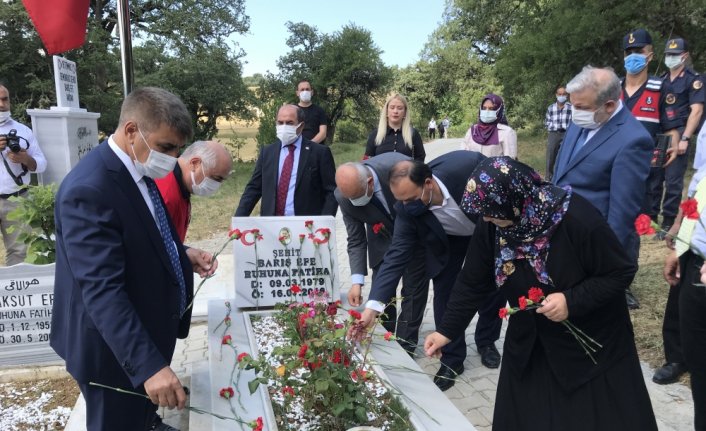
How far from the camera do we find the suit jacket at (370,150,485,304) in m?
3.07

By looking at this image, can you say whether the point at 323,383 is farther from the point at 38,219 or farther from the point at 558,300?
the point at 38,219

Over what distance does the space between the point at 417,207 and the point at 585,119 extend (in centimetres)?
106

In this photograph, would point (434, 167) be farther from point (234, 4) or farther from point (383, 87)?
point (383, 87)

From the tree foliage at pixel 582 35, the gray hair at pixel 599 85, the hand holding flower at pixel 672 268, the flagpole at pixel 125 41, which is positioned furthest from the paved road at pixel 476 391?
the tree foliage at pixel 582 35

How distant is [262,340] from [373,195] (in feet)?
4.00

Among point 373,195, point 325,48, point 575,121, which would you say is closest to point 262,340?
point 373,195

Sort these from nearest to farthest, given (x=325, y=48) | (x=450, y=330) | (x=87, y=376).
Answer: (x=87, y=376) → (x=450, y=330) → (x=325, y=48)

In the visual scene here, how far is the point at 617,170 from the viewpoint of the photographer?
285cm

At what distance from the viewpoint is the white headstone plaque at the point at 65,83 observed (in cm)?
482

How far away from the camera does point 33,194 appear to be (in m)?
3.74

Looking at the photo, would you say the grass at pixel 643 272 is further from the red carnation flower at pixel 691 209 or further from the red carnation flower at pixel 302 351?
the red carnation flower at pixel 302 351

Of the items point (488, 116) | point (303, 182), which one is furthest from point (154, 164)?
point (488, 116)

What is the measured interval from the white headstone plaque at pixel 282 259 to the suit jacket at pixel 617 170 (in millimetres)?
1758

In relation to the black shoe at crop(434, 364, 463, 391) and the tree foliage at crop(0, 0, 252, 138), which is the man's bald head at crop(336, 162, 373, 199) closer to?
the black shoe at crop(434, 364, 463, 391)
